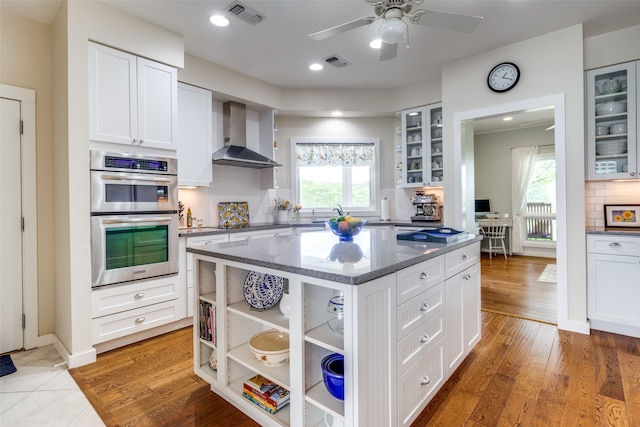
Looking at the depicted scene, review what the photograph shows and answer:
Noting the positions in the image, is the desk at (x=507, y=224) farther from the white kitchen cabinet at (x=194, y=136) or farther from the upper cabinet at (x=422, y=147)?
the white kitchen cabinet at (x=194, y=136)

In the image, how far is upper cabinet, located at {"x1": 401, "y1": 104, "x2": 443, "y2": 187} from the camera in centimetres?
435

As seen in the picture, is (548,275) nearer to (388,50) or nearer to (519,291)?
(519,291)

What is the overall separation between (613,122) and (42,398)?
5.01m

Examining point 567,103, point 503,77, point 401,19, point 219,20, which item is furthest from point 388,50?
point 567,103

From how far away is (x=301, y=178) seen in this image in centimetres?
505

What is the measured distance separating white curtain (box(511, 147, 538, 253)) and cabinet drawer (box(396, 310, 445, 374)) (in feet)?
19.6

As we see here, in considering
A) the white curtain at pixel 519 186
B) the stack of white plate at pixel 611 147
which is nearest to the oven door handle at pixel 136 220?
the stack of white plate at pixel 611 147

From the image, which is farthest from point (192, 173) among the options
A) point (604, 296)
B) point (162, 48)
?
point (604, 296)

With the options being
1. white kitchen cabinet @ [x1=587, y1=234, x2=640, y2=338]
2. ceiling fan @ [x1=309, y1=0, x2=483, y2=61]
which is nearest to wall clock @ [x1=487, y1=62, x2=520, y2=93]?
ceiling fan @ [x1=309, y1=0, x2=483, y2=61]

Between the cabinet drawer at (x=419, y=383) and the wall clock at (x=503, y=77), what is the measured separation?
277cm

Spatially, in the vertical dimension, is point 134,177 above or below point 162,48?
below

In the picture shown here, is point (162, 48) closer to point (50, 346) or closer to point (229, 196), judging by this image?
point (229, 196)

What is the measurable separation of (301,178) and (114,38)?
9.70ft

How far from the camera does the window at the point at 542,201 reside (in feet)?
21.5
